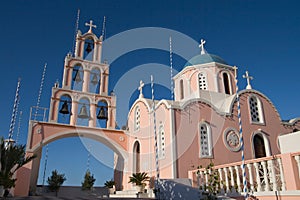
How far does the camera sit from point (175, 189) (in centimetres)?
947

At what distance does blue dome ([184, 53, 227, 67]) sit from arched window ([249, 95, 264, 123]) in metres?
3.73

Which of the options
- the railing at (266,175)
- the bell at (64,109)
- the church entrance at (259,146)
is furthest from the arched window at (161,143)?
the bell at (64,109)

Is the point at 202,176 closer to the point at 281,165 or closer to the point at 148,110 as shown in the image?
the point at 281,165

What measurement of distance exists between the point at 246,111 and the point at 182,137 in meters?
4.48

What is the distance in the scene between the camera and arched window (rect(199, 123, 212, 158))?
12.9 metres

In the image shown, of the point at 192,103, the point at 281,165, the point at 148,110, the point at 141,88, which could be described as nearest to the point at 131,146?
the point at 148,110

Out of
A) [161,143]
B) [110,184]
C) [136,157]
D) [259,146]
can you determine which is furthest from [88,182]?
[259,146]

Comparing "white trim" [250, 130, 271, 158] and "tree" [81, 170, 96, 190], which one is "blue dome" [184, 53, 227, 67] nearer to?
"white trim" [250, 130, 271, 158]

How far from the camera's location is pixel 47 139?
47.2ft

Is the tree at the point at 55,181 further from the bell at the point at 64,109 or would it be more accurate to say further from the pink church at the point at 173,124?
the bell at the point at 64,109

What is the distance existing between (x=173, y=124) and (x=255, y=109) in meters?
5.61

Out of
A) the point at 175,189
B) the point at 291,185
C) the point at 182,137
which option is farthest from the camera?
the point at 182,137

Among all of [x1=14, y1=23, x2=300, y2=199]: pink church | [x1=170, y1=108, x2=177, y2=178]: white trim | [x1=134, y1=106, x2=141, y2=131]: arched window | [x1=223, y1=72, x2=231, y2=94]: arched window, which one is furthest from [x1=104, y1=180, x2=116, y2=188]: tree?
[x1=223, y1=72, x2=231, y2=94]: arched window

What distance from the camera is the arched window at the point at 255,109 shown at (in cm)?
1498
